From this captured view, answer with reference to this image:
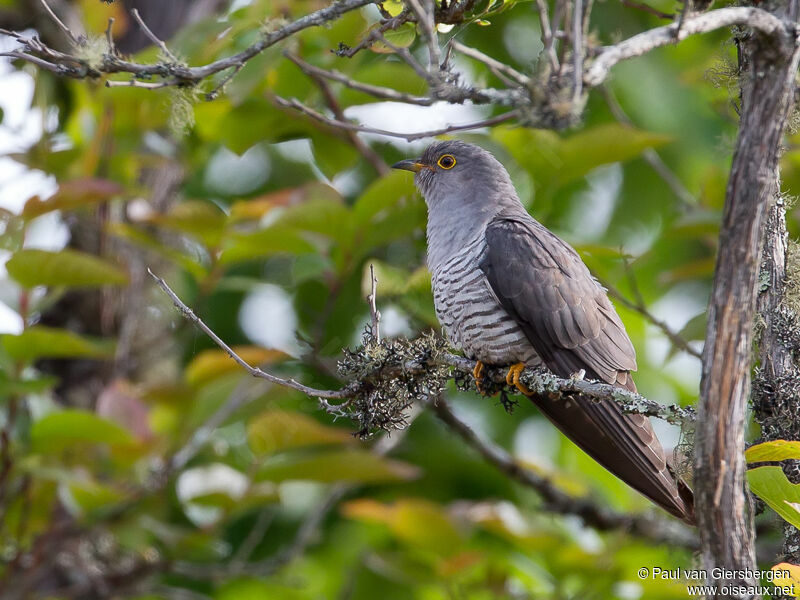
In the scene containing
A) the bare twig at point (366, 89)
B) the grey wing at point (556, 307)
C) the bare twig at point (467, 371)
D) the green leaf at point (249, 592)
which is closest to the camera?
the bare twig at point (467, 371)

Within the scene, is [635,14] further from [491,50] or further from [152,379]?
[152,379]

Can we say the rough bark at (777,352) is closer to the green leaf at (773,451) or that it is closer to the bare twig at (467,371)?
the green leaf at (773,451)

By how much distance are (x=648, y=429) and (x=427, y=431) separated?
2.95 m

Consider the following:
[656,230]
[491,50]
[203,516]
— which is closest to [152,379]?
[203,516]

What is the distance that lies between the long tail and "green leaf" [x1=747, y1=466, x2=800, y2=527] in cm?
32

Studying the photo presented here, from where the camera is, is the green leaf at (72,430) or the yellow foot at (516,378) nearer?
the yellow foot at (516,378)

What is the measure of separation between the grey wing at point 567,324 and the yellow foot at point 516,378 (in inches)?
4.1

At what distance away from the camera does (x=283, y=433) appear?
3.77 meters

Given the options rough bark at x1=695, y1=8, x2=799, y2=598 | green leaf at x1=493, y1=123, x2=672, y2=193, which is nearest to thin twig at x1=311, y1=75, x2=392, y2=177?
green leaf at x1=493, y1=123, x2=672, y2=193

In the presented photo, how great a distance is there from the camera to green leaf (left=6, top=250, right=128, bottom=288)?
340 cm

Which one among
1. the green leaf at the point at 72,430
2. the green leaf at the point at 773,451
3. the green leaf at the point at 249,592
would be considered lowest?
the green leaf at the point at 249,592

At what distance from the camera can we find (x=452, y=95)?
5.22 feet

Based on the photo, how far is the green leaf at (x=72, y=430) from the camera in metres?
3.54

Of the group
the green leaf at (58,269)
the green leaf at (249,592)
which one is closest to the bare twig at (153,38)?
the green leaf at (58,269)
